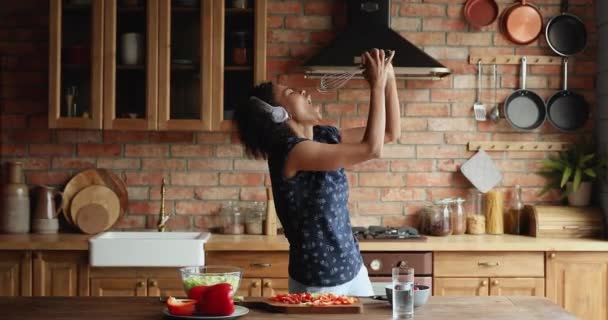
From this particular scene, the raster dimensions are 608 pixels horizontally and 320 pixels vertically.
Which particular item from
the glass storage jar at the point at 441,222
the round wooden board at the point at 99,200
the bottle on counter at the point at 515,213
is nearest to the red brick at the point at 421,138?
the glass storage jar at the point at 441,222

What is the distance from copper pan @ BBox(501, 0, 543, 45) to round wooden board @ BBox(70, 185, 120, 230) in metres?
2.36

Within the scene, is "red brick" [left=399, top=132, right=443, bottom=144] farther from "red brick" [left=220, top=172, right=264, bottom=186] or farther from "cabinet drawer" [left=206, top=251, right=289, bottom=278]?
"cabinet drawer" [left=206, top=251, right=289, bottom=278]

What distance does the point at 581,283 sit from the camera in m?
4.27

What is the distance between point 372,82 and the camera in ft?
9.17

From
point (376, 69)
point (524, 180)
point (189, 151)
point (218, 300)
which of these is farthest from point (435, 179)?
point (218, 300)

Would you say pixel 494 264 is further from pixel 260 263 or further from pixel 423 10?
pixel 423 10

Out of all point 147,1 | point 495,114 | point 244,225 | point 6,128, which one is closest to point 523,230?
point 495,114

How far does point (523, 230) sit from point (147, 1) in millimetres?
2377

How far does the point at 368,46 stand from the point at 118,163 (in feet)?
4.99

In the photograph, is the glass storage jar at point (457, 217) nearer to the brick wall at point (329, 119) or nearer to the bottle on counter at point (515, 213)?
the brick wall at point (329, 119)

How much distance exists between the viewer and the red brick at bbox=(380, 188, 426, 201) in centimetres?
479

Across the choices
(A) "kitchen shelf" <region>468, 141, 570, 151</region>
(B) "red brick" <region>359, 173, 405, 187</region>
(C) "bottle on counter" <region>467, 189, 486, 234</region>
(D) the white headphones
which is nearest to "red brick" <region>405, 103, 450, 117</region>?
(A) "kitchen shelf" <region>468, 141, 570, 151</region>

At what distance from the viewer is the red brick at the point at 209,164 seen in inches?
187

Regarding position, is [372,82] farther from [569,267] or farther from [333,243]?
[569,267]
